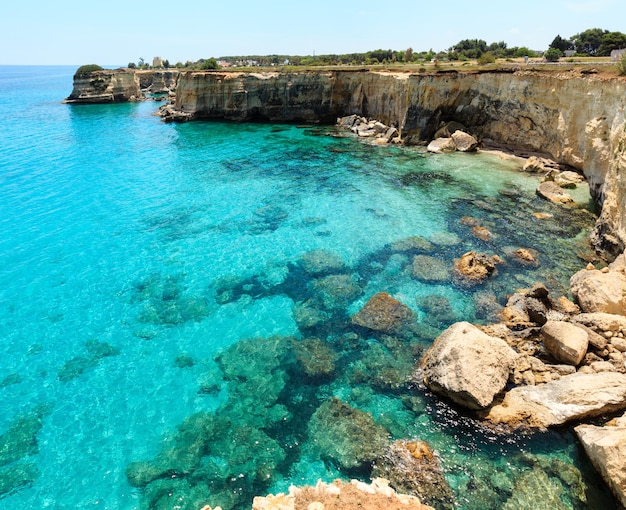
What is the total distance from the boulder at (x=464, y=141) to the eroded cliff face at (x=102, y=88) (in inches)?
3242

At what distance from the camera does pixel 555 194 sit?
30.3 metres

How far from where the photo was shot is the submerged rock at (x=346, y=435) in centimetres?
1180

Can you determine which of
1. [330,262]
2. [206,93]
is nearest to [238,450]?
[330,262]

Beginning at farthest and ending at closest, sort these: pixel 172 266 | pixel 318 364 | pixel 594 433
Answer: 1. pixel 172 266
2. pixel 318 364
3. pixel 594 433

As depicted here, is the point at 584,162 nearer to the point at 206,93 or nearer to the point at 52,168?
the point at 52,168

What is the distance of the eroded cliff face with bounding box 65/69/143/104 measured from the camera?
289 ft

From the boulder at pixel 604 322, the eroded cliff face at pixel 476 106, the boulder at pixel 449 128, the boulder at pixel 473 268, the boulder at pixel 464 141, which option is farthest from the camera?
the boulder at pixel 449 128

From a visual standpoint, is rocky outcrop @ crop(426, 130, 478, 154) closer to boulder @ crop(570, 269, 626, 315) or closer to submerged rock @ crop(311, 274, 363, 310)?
boulder @ crop(570, 269, 626, 315)

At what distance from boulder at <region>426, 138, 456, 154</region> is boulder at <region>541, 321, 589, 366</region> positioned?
33.2 meters

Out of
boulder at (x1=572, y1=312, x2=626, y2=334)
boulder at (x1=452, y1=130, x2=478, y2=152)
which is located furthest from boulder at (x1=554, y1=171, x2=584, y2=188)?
boulder at (x1=572, y1=312, x2=626, y2=334)

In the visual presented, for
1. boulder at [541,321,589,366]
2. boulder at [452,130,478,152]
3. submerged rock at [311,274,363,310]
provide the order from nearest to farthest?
1. boulder at [541,321,589,366]
2. submerged rock at [311,274,363,310]
3. boulder at [452,130,478,152]

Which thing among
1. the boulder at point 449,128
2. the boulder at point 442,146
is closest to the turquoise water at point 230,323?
the boulder at point 442,146

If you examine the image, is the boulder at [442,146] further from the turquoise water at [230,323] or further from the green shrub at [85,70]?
the green shrub at [85,70]

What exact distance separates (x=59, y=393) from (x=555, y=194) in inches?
1358
